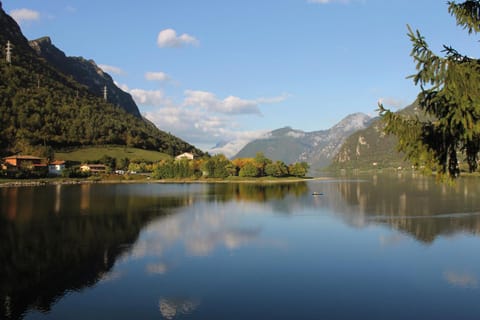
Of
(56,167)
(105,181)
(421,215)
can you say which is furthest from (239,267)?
(56,167)

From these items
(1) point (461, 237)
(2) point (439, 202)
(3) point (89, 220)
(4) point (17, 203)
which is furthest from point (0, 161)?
(1) point (461, 237)

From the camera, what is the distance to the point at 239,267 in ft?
117

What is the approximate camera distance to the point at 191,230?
5488cm

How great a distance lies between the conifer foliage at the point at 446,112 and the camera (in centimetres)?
1706

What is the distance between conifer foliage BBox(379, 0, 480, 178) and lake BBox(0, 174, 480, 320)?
11119mm

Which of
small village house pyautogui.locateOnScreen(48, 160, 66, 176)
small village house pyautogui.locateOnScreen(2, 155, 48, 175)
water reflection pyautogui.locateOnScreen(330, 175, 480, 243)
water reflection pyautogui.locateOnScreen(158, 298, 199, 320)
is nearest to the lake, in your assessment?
water reflection pyautogui.locateOnScreen(158, 298, 199, 320)

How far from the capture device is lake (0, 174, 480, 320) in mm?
25922

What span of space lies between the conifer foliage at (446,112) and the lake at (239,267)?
36.5 feet

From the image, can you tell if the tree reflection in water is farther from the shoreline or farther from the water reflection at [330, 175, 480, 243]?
the shoreline

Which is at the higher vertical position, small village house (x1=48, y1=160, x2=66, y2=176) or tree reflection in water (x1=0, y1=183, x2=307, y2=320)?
small village house (x1=48, y1=160, x2=66, y2=176)

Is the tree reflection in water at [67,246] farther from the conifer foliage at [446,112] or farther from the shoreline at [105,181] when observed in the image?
the shoreline at [105,181]

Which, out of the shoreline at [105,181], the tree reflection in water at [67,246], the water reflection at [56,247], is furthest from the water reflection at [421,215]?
the shoreline at [105,181]

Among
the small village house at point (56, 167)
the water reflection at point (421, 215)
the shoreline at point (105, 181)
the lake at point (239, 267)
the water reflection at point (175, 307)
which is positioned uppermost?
the small village house at point (56, 167)

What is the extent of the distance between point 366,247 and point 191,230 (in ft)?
74.9
